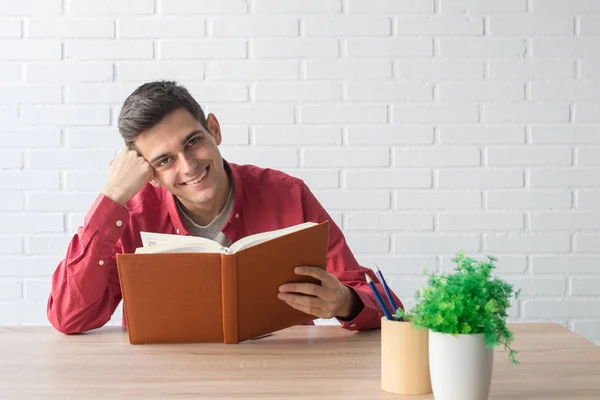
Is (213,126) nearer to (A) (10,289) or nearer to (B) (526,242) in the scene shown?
(A) (10,289)

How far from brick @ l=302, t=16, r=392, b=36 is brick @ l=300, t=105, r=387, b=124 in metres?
0.27

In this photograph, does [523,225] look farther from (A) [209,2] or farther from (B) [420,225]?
(A) [209,2]

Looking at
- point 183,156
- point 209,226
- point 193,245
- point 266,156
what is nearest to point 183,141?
point 183,156

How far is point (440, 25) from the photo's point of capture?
9.40 ft

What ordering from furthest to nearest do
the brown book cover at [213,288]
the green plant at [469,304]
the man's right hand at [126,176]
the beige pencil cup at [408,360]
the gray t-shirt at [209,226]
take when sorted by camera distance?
the gray t-shirt at [209,226]
the man's right hand at [126,176]
the brown book cover at [213,288]
the beige pencil cup at [408,360]
the green plant at [469,304]

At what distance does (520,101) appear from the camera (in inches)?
114

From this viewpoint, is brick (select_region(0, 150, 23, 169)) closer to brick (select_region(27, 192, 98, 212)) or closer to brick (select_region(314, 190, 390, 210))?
brick (select_region(27, 192, 98, 212))

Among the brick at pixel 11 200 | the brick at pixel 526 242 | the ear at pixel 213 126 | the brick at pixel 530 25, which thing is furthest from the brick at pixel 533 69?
the brick at pixel 11 200

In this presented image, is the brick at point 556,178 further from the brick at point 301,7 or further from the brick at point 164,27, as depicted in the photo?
the brick at point 164,27

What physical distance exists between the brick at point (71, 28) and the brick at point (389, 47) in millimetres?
915

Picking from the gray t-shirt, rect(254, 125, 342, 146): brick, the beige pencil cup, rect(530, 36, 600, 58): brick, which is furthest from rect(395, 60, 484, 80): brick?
the beige pencil cup

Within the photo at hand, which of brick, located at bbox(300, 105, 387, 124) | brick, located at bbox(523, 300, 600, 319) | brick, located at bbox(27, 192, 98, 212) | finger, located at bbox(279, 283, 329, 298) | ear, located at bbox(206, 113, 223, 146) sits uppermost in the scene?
brick, located at bbox(300, 105, 387, 124)

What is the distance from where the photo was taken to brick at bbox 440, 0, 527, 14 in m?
2.86

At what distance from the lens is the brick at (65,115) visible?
2867 mm
